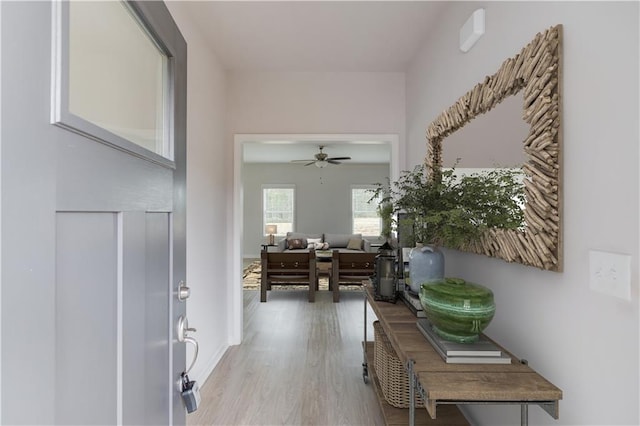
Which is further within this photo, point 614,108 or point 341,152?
point 341,152

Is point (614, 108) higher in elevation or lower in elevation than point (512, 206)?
higher

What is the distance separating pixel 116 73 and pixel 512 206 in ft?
4.75

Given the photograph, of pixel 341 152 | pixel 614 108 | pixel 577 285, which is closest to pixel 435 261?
pixel 577 285

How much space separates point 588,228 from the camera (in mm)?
1055

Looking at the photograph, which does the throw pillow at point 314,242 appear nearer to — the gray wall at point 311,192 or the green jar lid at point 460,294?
the gray wall at point 311,192

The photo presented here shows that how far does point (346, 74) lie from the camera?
3.36 m

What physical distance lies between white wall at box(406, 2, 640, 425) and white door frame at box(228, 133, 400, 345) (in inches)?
70.9

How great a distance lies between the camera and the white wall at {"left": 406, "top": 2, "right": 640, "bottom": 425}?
917 mm

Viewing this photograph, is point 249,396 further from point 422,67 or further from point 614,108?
point 422,67

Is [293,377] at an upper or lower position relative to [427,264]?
lower

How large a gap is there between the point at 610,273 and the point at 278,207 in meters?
9.22

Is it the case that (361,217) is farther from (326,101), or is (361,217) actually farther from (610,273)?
(610,273)

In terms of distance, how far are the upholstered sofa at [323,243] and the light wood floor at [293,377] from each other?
3680 mm

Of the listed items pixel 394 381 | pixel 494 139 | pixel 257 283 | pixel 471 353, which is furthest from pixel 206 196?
pixel 257 283
